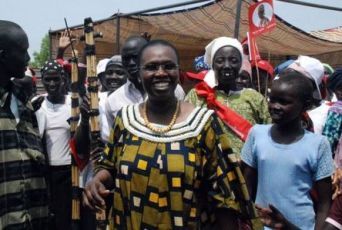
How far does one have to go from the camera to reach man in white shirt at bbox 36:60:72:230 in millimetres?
4215

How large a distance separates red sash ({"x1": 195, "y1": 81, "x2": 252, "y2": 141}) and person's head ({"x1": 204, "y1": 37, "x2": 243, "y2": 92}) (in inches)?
4.7

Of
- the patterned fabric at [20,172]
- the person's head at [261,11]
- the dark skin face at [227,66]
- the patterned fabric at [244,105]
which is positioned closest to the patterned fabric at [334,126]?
the patterned fabric at [244,105]

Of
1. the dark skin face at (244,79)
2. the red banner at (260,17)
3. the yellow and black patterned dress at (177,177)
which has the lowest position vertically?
the yellow and black patterned dress at (177,177)

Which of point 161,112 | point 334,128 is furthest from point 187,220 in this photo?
point 334,128

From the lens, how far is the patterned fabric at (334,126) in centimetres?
342

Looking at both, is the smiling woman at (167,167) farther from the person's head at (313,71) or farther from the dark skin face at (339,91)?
the dark skin face at (339,91)

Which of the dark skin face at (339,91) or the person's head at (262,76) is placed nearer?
the dark skin face at (339,91)

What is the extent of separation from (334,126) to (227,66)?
0.83m

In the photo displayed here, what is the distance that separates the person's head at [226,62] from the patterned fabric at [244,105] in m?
0.07

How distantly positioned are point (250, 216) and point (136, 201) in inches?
20.4

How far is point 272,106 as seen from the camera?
105 inches

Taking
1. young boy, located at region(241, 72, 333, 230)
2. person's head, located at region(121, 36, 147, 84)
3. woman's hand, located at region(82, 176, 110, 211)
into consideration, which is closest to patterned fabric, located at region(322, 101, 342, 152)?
young boy, located at region(241, 72, 333, 230)

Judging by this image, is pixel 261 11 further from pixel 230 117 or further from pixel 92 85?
pixel 92 85

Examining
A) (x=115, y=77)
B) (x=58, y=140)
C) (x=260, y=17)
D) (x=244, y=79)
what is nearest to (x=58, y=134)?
(x=58, y=140)
